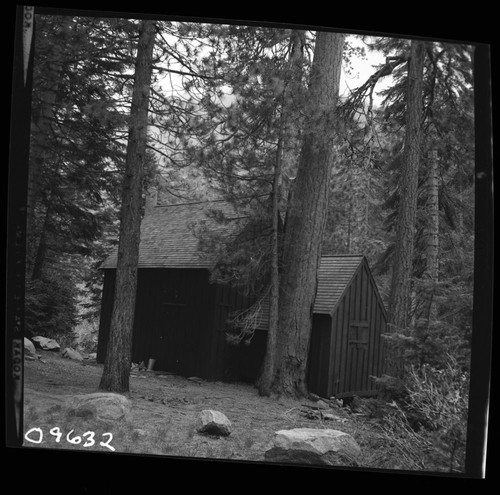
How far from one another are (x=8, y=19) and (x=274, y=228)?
287cm

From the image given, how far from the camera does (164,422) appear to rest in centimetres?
461

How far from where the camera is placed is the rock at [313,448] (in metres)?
4.46

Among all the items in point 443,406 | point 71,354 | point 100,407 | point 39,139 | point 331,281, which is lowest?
point 100,407

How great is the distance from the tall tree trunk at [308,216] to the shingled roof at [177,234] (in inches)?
27.1

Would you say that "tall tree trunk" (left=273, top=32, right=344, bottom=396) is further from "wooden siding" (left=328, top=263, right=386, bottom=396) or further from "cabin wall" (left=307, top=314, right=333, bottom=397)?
"wooden siding" (left=328, top=263, right=386, bottom=396)

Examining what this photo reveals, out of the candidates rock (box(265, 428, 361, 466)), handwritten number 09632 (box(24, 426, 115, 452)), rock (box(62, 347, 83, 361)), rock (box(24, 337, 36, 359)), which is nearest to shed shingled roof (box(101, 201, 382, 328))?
rock (box(62, 347, 83, 361))

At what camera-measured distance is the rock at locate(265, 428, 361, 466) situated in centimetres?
446

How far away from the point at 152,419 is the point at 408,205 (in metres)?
2.74

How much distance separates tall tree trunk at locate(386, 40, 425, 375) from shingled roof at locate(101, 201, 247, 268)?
1.57m

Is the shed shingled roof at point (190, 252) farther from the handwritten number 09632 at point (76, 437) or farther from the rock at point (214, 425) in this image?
the handwritten number 09632 at point (76, 437)

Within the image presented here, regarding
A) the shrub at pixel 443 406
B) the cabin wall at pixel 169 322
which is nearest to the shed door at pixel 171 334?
the cabin wall at pixel 169 322

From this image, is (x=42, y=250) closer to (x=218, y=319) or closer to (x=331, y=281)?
(x=218, y=319)

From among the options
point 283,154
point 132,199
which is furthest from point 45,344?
point 283,154

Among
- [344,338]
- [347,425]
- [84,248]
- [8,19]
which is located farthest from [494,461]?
[8,19]
